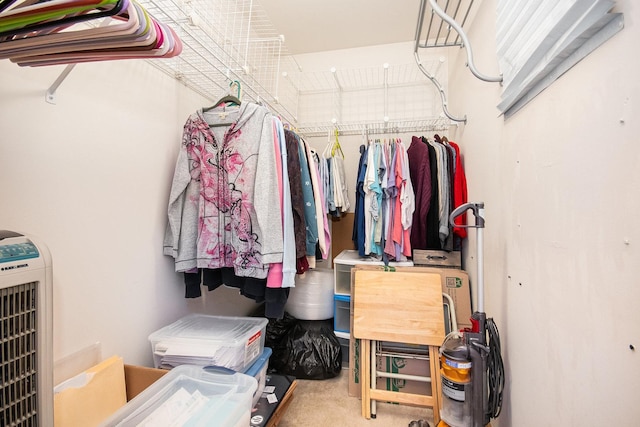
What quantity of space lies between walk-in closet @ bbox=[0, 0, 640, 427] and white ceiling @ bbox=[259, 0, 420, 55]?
0.12 ft

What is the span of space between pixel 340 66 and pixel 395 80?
59 cm

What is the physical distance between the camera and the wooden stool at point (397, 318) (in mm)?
1613

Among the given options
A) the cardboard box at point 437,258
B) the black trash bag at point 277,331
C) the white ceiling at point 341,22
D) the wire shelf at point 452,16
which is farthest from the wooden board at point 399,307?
the white ceiling at point 341,22

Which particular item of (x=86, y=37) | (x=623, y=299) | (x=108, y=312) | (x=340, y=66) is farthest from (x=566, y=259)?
(x=340, y=66)

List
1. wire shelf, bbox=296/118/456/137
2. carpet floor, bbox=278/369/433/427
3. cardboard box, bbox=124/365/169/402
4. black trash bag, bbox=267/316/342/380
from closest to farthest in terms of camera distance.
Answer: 1. cardboard box, bbox=124/365/169/402
2. carpet floor, bbox=278/369/433/427
3. black trash bag, bbox=267/316/342/380
4. wire shelf, bbox=296/118/456/137

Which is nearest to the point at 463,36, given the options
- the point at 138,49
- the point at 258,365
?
the point at 138,49

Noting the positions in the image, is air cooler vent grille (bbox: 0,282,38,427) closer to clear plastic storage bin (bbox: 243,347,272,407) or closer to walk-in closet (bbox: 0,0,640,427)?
walk-in closet (bbox: 0,0,640,427)

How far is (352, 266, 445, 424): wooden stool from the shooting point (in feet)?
5.29

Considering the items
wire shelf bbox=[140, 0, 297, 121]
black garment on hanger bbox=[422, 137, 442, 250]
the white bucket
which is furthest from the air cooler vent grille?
black garment on hanger bbox=[422, 137, 442, 250]

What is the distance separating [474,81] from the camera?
168cm

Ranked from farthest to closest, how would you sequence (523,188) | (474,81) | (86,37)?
(474,81) < (523,188) < (86,37)

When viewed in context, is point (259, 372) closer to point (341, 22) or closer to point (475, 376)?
point (475, 376)

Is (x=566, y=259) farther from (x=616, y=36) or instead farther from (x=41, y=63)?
(x=41, y=63)

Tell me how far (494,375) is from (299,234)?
1.05 m
